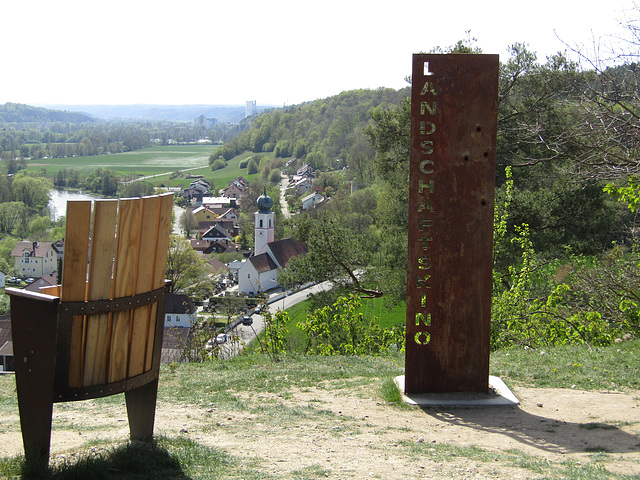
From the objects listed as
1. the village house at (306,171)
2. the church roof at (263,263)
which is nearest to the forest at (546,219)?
the church roof at (263,263)

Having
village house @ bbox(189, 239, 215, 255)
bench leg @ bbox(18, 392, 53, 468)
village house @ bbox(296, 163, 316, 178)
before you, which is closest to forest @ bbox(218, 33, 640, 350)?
bench leg @ bbox(18, 392, 53, 468)

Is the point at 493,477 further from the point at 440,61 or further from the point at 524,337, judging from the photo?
the point at 524,337

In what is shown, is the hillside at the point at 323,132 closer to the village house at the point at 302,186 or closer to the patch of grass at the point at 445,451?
the village house at the point at 302,186

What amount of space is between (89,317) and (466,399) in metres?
3.66

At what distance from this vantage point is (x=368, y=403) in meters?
5.86

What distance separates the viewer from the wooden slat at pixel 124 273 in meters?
3.81

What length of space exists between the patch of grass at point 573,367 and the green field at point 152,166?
112 meters

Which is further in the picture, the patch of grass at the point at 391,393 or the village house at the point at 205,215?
the village house at the point at 205,215

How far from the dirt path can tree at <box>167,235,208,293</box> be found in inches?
1473

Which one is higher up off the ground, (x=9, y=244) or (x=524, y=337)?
(x=524, y=337)

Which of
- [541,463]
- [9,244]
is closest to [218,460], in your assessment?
[541,463]

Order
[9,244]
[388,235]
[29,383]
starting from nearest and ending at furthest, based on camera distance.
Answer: [29,383] < [388,235] < [9,244]

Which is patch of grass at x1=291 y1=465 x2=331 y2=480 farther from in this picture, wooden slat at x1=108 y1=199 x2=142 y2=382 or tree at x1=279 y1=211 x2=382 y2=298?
tree at x1=279 y1=211 x2=382 y2=298

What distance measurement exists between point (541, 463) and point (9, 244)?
71.1 meters
